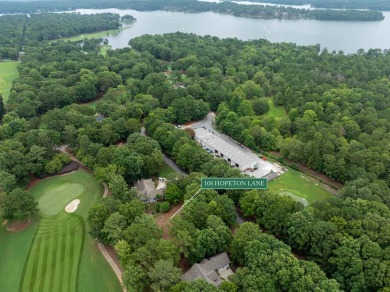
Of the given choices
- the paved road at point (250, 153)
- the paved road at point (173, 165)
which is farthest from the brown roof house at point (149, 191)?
the paved road at point (250, 153)

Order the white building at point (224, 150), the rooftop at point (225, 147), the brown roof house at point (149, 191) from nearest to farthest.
→ the brown roof house at point (149, 191) < the white building at point (224, 150) < the rooftop at point (225, 147)

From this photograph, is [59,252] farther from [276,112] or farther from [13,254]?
[276,112]

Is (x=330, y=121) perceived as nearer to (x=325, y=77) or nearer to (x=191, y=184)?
(x=325, y=77)

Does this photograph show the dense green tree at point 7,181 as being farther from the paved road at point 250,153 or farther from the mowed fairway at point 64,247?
the paved road at point 250,153

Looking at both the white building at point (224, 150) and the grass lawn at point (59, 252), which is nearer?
the grass lawn at point (59, 252)

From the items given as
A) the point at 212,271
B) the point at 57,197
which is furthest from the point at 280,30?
the point at 212,271

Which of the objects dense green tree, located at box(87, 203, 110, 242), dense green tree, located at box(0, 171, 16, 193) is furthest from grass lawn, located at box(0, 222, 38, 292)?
dense green tree, located at box(87, 203, 110, 242)

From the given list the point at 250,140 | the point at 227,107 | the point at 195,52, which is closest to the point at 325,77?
the point at 227,107
